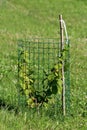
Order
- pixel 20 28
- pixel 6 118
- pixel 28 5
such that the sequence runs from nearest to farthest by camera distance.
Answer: pixel 6 118, pixel 20 28, pixel 28 5

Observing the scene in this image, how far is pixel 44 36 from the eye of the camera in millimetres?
20859

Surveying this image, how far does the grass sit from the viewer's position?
7904mm

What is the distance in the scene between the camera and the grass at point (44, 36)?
7.90 meters

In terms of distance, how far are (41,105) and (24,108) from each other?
30 cm

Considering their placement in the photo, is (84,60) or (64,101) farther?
(84,60)

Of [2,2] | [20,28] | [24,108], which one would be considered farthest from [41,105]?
[2,2]

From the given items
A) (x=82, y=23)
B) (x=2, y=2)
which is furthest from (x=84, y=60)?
(x=2, y=2)

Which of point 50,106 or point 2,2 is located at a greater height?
point 2,2

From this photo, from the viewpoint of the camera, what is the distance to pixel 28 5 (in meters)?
30.5

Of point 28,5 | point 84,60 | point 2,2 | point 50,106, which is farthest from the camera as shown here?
point 28,5

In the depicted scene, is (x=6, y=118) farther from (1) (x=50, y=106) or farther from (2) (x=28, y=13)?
(2) (x=28, y=13)

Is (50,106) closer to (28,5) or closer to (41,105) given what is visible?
(41,105)

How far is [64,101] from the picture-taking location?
844 centimetres

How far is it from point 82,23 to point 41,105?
737 inches
